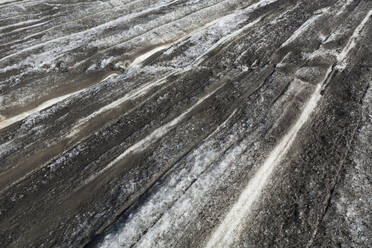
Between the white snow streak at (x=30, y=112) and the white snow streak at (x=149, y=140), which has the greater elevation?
the white snow streak at (x=149, y=140)

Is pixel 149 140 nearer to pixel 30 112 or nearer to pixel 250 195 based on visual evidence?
pixel 250 195

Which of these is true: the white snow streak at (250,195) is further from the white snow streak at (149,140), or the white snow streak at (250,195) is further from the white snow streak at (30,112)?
Answer: the white snow streak at (30,112)

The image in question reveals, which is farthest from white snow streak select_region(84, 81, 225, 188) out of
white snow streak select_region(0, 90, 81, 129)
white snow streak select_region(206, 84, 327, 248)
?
white snow streak select_region(0, 90, 81, 129)

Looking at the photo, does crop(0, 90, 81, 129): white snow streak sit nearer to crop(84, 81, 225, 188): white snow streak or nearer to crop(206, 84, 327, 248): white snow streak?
crop(84, 81, 225, 188): white snow streak

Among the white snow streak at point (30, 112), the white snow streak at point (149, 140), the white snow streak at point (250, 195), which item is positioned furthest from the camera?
→ the white snow streak at point (30, 112)

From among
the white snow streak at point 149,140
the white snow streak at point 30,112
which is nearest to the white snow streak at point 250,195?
the white snow streak at point 149,140

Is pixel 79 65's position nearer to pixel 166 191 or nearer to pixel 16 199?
pixel 16 199

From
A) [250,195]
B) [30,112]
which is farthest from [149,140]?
[30,112]

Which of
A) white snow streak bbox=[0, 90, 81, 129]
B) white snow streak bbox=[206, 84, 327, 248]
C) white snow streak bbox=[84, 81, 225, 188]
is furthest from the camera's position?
white snow streak bbox=[0, 90, 81, 129]

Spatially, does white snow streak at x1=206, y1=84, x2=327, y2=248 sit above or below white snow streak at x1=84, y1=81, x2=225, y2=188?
above

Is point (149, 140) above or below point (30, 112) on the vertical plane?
above

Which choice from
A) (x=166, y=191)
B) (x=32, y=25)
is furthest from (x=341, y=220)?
(x=32, y=25)

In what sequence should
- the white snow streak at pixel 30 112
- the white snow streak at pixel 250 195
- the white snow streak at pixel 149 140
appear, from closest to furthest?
the white snow streak at pixel 250 195 → the white snow streak at pixel 149 140 → the white snow streak at pixel 30 112
